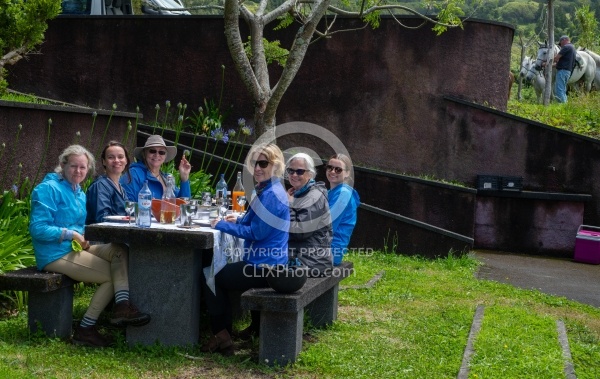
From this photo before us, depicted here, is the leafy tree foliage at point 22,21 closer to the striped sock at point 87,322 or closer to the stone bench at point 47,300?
the stone bench at point 47,300

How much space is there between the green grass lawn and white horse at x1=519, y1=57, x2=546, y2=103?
13.0 m

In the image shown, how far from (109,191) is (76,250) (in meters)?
0.92

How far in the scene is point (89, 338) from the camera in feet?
22.6

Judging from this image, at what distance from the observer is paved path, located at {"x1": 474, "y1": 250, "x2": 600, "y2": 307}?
10930mm

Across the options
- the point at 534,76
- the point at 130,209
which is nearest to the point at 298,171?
the point at 130,209

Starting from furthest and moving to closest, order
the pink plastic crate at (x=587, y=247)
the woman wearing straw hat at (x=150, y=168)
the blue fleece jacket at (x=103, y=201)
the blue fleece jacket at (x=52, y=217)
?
the pink plastic crate at (x=587, y=247), the woman wearing straw hat at (x=150, y=168), the blue fleece jacket at (x=103, y=201), the blue fleece jacket at (x=52, y=217)

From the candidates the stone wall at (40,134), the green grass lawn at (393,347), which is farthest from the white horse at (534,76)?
the stone wall at (40,134)

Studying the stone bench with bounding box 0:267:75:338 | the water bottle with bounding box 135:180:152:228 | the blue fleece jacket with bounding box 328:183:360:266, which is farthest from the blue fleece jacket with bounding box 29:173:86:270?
the blue fleece jacket with bounding box 328:183:360:266

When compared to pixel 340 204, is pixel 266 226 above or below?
below

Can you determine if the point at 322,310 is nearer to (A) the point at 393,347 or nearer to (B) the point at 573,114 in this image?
(A) the point at 393,347

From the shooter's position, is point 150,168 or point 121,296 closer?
point 121,296

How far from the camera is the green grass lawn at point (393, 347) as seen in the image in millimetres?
6359

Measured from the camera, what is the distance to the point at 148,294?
6996 mm

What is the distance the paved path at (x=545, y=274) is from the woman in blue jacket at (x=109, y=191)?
5.56 m
